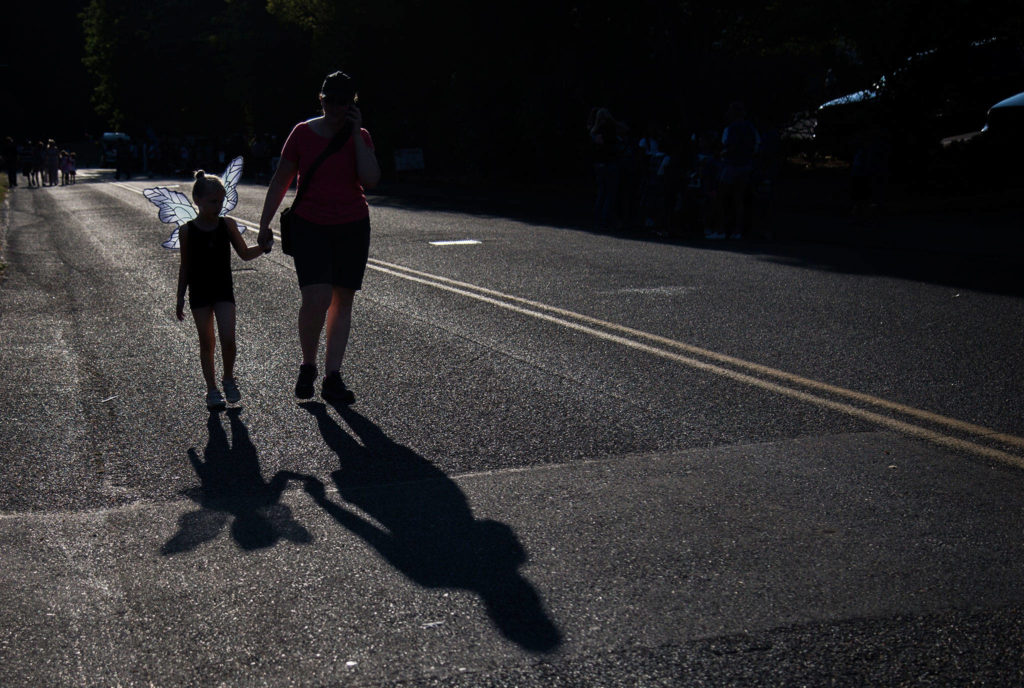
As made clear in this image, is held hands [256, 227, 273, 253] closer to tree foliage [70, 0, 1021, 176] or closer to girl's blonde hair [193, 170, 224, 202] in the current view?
girl's blonde hair [193, 170, 224, 202]

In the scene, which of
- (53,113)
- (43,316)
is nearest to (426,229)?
(43,316)

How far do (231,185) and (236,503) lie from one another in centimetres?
278

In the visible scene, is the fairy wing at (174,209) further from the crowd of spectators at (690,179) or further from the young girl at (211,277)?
the crowd of spectators at (690,179)

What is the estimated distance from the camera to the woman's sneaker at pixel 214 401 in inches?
273

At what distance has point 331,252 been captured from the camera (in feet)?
23.3

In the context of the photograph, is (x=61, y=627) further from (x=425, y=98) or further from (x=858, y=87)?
(x=425, y=98)

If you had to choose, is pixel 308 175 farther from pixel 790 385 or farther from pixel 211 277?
pixel 790 385

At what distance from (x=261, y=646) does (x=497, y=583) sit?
857 millimetres

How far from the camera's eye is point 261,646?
12.0 ft

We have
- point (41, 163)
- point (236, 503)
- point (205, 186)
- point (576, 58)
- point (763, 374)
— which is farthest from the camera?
point (41, 163)

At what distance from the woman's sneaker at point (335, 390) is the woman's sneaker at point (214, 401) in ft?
1.91

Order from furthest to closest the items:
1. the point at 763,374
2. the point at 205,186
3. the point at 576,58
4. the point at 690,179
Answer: the point at 576,58, the point at 690,179, the point at 763,374, the point at 205,186

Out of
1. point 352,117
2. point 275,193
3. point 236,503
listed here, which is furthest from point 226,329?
point 236,503

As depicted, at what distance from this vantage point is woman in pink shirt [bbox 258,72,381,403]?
6.95 m
